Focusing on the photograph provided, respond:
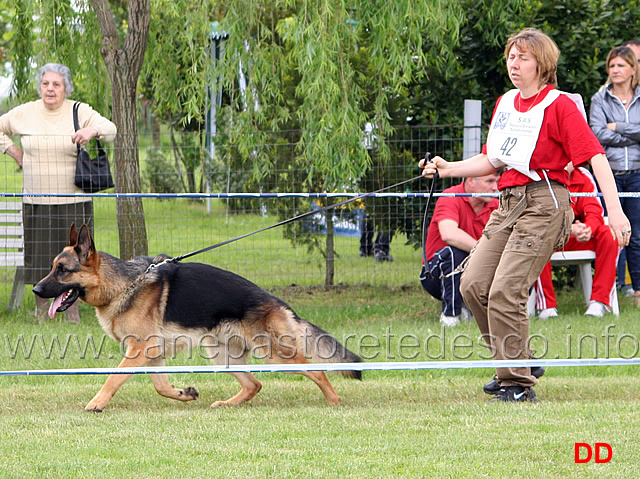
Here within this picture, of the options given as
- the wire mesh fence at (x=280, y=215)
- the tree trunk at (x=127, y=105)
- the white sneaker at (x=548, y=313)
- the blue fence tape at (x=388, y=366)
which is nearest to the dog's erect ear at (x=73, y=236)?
the blue fence tape at (x=388, y=366)

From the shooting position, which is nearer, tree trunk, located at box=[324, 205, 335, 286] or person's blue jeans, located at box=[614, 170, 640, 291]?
person's blue jeans, located at box=[614, 170, 640, 291]

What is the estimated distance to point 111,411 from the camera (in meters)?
4.95

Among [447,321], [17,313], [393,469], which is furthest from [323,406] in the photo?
[17,313]

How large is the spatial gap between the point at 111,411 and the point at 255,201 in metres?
4.72

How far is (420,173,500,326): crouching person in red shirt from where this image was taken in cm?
736

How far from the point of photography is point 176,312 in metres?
5.09

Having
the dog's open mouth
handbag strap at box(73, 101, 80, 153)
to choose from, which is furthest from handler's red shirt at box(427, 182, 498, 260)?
the dog's open mouth

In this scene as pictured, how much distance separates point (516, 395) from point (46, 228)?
4.68 metres

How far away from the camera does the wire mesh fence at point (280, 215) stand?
887 centimetres

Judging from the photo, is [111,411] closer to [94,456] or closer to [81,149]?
[94,456]

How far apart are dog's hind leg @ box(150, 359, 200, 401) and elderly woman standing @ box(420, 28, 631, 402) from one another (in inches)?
71.3

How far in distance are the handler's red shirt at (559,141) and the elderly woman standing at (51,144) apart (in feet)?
13.3

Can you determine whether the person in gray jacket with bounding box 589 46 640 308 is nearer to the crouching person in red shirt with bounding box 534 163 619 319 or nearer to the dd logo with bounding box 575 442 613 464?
the crouching person in red shirt with bounding box 534 163 619 319

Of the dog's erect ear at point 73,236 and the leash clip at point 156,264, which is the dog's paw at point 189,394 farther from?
the dog's erect ear at point 73,236
